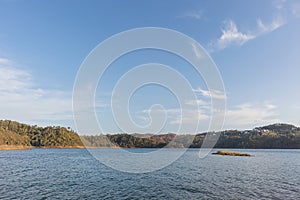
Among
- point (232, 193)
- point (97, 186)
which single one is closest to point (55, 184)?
point (97, 186)

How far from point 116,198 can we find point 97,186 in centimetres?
979

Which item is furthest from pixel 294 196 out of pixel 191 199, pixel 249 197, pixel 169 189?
pixel 169 189

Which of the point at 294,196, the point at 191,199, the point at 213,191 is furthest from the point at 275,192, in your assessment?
the point at 191,199

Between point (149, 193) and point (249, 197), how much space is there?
13370 mm

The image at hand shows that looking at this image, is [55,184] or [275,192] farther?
[55,184]

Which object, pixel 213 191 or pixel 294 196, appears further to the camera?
pixel 213 191

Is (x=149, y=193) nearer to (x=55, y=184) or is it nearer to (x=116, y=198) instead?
(x=116, y=198)

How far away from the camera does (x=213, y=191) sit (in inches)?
1427

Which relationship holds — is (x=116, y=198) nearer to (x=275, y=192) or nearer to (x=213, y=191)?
(x=213, y=191)

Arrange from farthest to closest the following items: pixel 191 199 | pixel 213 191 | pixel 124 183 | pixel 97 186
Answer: pixel 124 183
pixel 97 186
pixel 213 191
pixel 191 199

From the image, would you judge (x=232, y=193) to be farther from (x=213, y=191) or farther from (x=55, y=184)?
(x=55, y=184)

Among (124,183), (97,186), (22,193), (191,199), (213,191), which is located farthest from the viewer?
(124,183)

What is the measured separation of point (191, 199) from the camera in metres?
31.3

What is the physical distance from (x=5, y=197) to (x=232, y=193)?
99.0 ft
